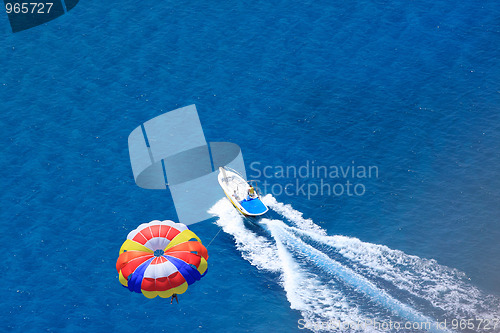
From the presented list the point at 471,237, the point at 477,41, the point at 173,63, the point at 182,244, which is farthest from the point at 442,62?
the point at 182,244

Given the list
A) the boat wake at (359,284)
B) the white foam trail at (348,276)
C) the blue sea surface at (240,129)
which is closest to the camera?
the boat wake at (359,284)

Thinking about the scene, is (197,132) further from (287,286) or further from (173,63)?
(287,286)

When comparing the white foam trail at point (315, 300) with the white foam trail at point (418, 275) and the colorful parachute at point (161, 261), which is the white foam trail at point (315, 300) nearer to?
the white foam trail at point (418, 275)

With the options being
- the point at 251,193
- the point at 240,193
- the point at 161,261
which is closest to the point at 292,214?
the point at 251,193

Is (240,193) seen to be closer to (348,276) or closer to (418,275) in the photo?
(348,276)

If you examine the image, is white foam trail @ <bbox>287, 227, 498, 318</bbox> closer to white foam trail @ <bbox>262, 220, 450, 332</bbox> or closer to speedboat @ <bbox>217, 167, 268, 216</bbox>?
white foam trail @ <bbox>262, 220, 450, 332</bbox>

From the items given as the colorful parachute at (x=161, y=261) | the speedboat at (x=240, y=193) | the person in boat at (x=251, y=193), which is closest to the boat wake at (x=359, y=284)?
the speedboat at (x=240, y=193)
